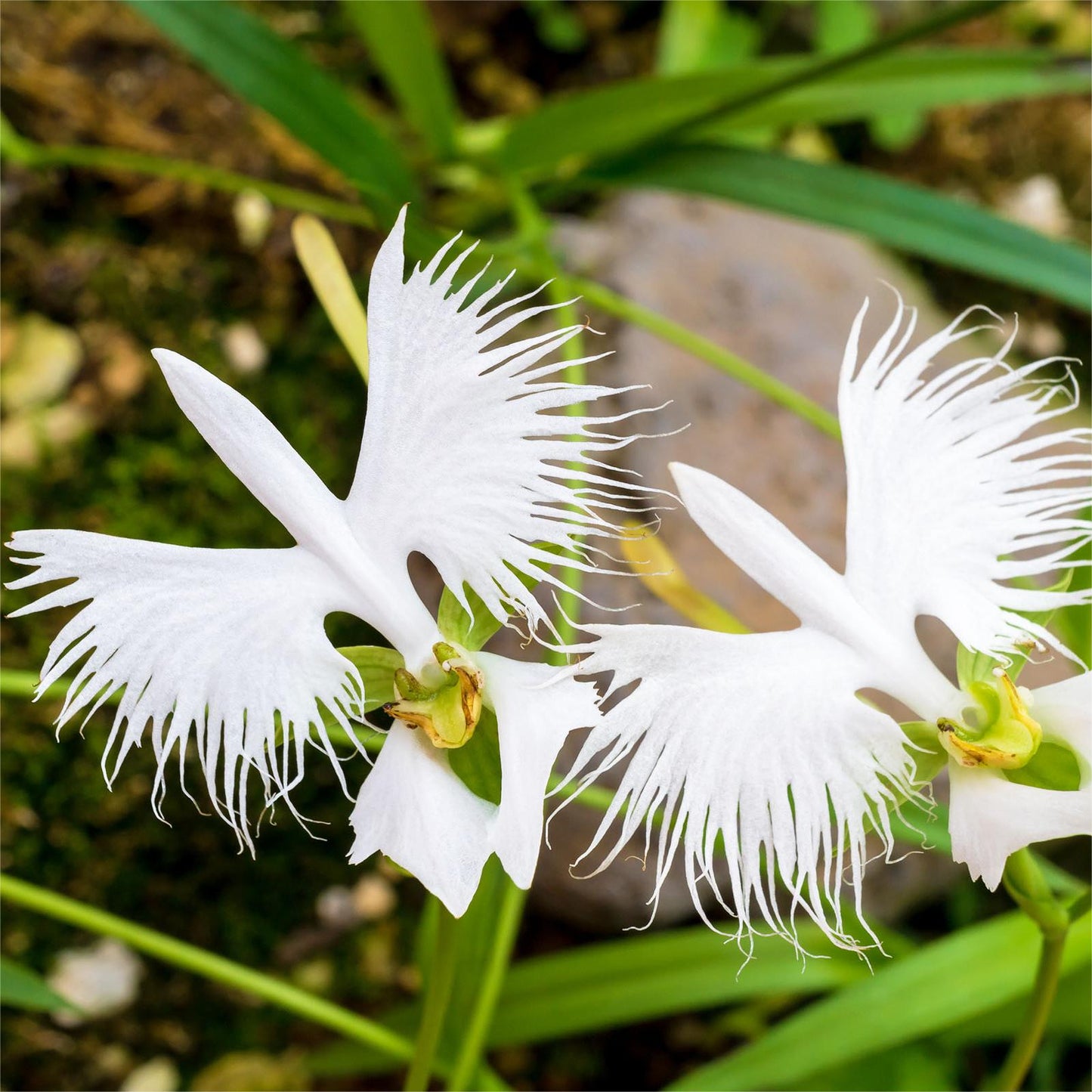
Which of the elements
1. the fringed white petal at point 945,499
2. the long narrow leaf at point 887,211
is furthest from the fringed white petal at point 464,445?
the long narrow leaf at point 887,211

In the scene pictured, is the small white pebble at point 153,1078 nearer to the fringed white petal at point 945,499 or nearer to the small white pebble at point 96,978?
the small white pebble at point 96,978

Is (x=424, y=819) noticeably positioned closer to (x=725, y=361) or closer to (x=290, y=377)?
(x=725, y=361)

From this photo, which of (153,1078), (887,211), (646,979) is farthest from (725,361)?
(153,1078)

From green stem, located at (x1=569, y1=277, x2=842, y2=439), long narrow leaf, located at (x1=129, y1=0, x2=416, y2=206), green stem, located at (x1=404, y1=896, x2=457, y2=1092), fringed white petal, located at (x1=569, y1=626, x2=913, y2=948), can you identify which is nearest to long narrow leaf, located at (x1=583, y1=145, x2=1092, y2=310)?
green stem, located at (x1=569, y1=277, x2=842, y2=439)

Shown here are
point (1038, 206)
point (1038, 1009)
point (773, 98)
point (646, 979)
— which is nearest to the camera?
point (1038, 1009)

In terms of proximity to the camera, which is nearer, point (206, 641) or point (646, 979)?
point (206, 641)
